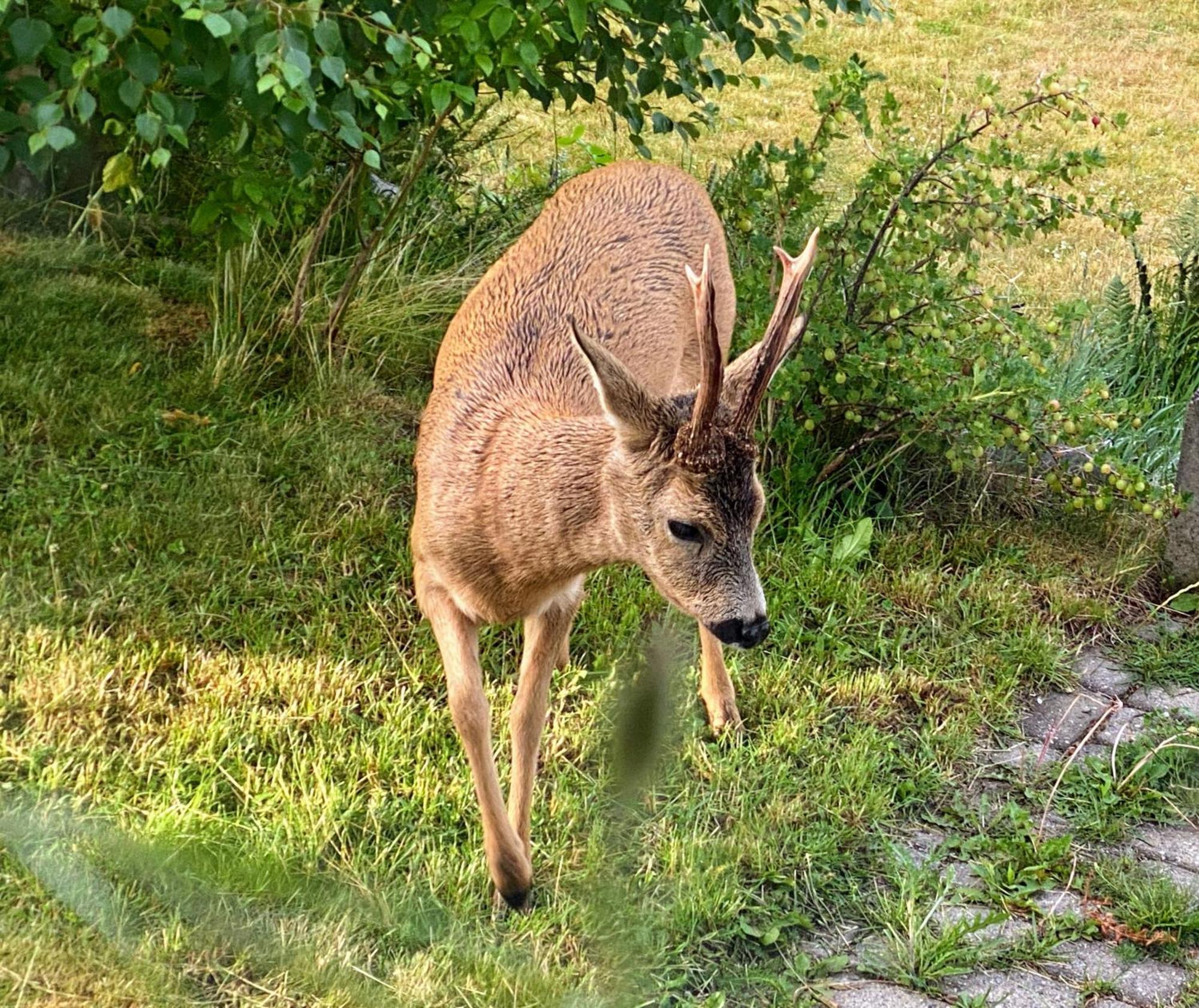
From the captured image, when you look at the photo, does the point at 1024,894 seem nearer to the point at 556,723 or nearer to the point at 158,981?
the point at 556,723

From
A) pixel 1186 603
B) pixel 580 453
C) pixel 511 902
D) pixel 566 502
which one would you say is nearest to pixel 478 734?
pixel 511 902

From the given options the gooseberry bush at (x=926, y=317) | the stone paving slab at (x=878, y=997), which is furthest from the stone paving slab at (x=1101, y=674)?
the stone paving slab at (x=878, y=997)

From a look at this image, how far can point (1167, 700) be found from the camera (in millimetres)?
4867

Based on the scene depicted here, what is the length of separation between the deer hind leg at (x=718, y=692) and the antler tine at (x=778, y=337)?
145cm

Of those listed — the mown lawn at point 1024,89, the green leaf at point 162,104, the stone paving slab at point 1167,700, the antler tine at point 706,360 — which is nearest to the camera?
the antler tine at point 706,360

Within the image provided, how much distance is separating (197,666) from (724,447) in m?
1.96

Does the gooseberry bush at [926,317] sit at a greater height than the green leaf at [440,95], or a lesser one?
lesser

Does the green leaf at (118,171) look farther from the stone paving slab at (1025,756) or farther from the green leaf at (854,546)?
the stone paving slab at (1025,756)

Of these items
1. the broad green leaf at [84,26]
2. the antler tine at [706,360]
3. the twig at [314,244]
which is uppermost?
the broad green leaf at [84,26]

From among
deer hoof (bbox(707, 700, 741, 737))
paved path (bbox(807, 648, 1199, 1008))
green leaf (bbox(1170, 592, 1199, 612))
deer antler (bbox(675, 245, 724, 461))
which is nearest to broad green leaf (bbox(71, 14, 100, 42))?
deer antler (bbox(675, 245, 724, 461))

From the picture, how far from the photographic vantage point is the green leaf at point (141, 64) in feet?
11.7

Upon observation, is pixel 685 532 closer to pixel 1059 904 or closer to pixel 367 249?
pixel 1059 904

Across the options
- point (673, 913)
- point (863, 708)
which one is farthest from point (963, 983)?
point (863, 708)

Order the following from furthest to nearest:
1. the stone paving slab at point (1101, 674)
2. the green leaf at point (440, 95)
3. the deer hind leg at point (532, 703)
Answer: the stone paving slab at point (1101, 674)
the green leaf at point (440, 95)
the deer hind leg at point (532, 703)
